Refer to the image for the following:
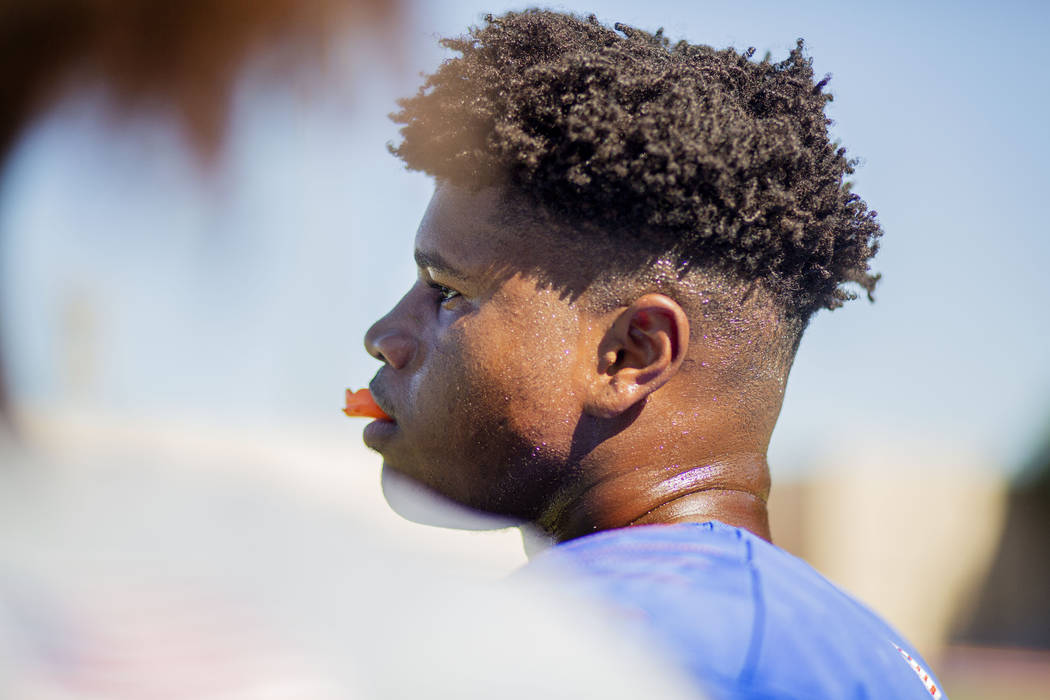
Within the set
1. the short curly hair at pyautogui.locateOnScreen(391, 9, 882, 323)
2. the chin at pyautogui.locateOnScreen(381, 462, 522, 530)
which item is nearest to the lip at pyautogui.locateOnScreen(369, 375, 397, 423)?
the chin at pyautogui.locateOnScreen(381, 462, 522, 530)

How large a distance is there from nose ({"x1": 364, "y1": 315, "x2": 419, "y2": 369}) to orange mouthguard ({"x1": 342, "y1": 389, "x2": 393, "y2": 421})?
5.2 inches

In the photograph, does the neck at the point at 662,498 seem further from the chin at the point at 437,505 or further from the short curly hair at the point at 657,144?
the short curly hair at the point at 657,144

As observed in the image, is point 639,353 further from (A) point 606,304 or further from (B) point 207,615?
(B) point 207,615

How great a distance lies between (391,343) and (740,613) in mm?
1232

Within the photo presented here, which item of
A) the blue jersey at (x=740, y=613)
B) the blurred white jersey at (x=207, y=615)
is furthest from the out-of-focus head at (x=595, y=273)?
the blurred white jersey at (x=207, y=615)

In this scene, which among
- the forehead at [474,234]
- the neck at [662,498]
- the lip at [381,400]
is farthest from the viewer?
the lip at [381,400]

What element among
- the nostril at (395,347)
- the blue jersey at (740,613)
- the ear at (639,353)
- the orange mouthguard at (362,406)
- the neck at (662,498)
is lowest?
the blue jersey at (740,613)

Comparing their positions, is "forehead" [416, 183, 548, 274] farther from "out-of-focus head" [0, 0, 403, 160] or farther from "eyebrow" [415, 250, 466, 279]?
"out-of-focus head" [0, 0, 403, 160]

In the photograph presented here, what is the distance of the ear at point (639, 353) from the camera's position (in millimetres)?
2246

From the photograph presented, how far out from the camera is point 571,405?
7.41 ft

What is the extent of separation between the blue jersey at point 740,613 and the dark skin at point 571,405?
0.33 m

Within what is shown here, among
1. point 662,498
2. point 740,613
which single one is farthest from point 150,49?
point 662,498

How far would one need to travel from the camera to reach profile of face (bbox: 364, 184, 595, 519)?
2266mm

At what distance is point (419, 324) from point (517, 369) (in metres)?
0.34
